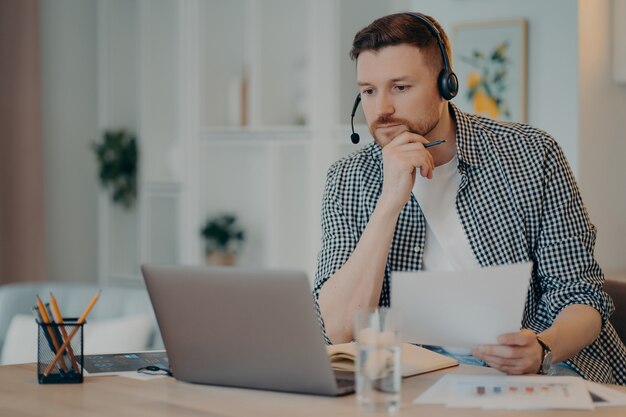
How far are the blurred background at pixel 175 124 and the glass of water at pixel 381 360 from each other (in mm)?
1860

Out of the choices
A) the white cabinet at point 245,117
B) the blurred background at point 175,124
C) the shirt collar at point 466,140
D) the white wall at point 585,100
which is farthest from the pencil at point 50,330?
the white cabinet at point 245,117

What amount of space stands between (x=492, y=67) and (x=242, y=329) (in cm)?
194

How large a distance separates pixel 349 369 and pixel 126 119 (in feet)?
13.3

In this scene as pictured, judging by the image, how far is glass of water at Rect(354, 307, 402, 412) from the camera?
3.87 ft

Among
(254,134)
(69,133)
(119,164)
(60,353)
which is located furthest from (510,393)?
(69,133)

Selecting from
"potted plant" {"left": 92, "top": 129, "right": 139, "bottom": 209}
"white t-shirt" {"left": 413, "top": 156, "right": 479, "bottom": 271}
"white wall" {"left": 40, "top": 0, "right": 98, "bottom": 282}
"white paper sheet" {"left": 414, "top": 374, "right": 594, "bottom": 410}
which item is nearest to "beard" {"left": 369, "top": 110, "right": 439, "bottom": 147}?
"white t-shirt" {"left": 413, "top": 156, "right": 479, "bottom": 271}

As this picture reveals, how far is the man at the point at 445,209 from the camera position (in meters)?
1.79

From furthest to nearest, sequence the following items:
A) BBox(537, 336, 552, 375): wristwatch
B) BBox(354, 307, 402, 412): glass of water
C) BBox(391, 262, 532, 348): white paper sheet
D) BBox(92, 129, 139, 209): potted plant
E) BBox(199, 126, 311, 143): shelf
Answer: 1. BBox(92, 129, 139, 209): potted plant
2. BBox(199, 126, 311, 143): shelf
3. BBox(537, 336, 552, 375): wristwatch
4. BBox(391, 262, 532, 348): white paper sheet
5. BBox(354, 307, 402, 412): glass of water

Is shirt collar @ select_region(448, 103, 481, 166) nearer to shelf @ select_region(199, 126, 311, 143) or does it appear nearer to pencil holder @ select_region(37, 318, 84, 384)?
pencil holder @ select_region(37, 318, 84, 384)

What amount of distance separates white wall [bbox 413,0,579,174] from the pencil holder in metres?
1.73

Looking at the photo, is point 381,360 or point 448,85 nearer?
point 381,360

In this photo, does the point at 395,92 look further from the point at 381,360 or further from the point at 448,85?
the point at 381,360

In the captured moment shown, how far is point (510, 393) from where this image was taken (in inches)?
49.6

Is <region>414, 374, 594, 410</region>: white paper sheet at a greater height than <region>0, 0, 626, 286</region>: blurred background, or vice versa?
<region>0, 0, 626, 286</region>: blurred background
